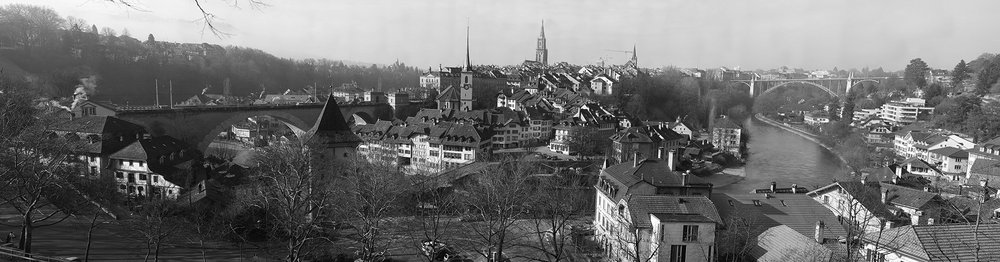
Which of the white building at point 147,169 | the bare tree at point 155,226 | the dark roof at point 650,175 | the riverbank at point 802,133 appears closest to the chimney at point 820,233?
the dark roof at point 650,175

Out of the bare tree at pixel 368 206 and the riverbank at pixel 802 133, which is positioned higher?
the bare tree at pixel 368 206

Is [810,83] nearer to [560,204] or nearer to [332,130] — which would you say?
[332,130]

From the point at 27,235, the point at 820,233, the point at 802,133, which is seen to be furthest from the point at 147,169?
the point at 802,133

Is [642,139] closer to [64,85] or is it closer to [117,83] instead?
[64,85]

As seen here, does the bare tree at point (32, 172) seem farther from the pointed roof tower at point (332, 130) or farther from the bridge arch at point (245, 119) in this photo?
the bridge arch at point (245, 119)

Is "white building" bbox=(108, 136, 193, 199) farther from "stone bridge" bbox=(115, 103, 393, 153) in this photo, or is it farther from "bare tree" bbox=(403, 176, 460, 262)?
"stone bridge" bbox=(115, 103, 393, 153)

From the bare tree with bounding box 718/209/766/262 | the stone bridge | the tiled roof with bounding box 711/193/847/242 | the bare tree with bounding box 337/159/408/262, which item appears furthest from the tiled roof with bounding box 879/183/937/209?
the stone bridge

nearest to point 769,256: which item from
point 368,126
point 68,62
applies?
point 368,126
